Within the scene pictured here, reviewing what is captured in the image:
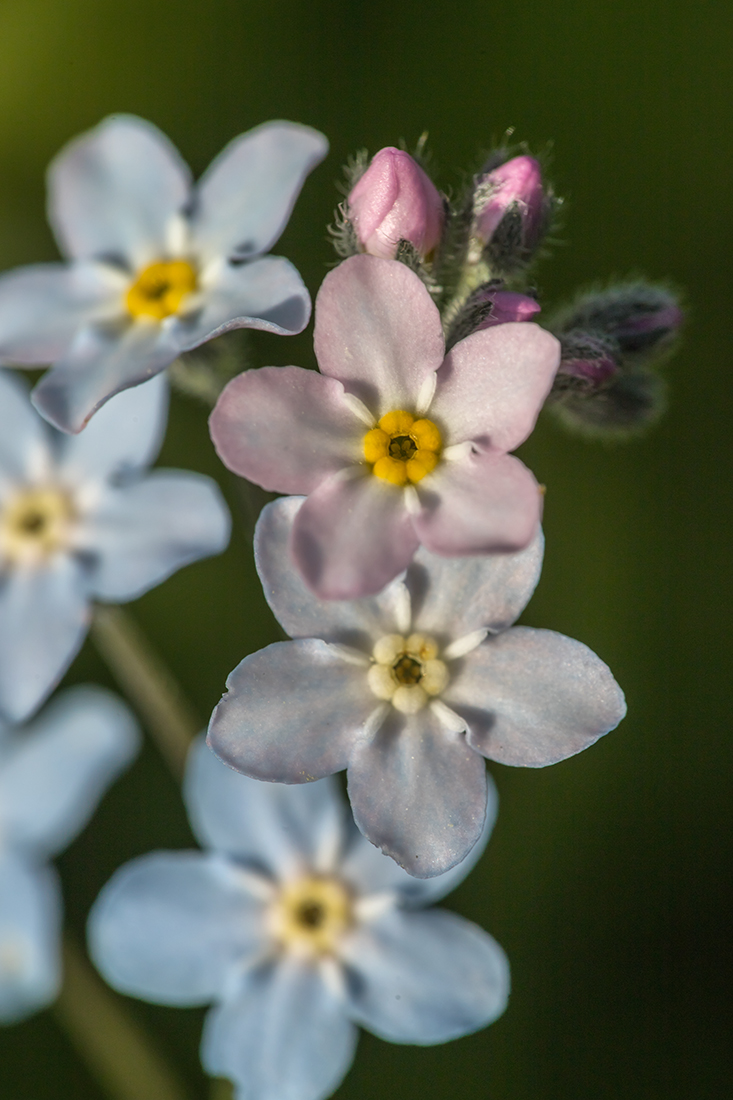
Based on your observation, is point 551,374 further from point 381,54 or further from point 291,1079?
point 381,54

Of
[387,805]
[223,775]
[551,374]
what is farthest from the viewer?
[223,775]

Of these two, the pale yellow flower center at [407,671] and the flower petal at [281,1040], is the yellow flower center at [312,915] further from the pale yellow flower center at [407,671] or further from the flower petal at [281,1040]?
the pale yellow flower center at [407,671]

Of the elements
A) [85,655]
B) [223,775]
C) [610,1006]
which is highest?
[223,775]

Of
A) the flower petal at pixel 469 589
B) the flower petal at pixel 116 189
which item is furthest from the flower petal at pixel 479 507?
the flower petal at pixel 116 189

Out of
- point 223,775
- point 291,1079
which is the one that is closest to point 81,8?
point 223,775

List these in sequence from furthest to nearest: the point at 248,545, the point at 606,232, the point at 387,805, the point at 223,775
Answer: the point at 606,232, the point at 248,545, the point at 223,775, the point at 387,805

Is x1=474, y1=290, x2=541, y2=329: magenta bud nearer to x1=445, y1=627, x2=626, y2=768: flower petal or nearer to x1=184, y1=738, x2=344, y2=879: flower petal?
x1=445, y1=627, x2=626, y2=768: flower petal
